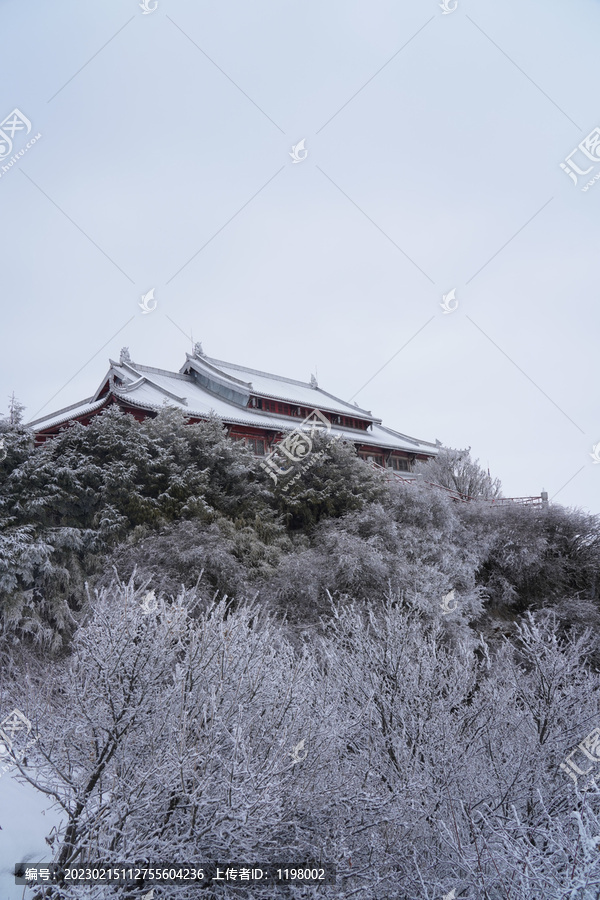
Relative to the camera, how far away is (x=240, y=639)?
547cm

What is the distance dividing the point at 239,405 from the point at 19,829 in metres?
16.1

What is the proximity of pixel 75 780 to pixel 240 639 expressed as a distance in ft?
5.76

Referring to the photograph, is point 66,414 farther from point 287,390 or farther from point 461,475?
point 461,475

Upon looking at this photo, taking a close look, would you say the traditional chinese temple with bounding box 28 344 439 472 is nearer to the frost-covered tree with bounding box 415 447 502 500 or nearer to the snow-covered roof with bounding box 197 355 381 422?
the snow-covered roof with bounding box 197 355 381 422

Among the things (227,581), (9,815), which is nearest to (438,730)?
(9,815)

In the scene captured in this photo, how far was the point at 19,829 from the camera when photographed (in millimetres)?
5324

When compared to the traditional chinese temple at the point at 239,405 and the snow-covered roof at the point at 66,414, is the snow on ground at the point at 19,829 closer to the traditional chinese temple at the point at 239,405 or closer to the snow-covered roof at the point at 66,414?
the traditional chinese temple at the point at 239,405

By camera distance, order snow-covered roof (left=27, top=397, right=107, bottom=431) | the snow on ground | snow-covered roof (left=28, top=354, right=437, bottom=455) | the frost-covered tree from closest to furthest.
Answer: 1. the snow on ground
2. snow-covered roof (left=27, top=397, right=107, bottom=431)
3. snow-covered roof (left=28, top=354, right=437, bottom=455)
4. the frost-covered tree

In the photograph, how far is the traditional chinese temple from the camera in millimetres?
16469

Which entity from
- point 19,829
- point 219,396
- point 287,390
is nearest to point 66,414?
point 219,396

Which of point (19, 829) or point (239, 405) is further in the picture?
point (239, 405)

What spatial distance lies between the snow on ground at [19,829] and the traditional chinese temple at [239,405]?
884 cm

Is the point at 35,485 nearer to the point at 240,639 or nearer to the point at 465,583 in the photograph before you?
the point at 240,639

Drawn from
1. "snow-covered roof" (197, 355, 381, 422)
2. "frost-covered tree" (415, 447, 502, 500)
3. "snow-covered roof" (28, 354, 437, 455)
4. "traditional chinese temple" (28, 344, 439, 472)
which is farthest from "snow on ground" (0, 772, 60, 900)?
"frost-covered tree" (415, 447, 502, 500)
